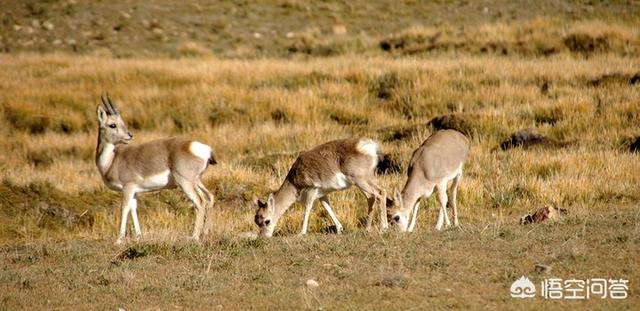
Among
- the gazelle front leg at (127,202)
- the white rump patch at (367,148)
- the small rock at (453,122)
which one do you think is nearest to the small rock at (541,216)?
the white rump patch at (367,148)

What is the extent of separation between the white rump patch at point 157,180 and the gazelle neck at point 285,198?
5.18 ft

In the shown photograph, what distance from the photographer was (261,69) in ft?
88.5

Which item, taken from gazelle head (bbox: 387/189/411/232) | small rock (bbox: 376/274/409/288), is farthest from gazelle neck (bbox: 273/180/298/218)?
small rock (bbox: 376/274/409/288)

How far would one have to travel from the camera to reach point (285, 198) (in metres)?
12.7

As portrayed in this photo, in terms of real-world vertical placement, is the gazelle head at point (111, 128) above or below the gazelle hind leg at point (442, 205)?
above

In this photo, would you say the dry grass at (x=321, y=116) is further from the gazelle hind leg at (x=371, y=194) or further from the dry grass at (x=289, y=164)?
the gazelle hind leg at (x=371, y=194)

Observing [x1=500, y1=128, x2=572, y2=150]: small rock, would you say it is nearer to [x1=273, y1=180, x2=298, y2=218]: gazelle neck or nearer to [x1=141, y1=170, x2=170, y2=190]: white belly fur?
[x1=273, y1=180, x2=298, y2=218]: gazelle neck

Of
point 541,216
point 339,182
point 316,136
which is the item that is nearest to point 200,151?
point 339,182

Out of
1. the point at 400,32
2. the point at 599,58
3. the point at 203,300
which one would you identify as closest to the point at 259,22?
the point at 400,32

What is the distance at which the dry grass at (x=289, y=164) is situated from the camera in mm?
8703

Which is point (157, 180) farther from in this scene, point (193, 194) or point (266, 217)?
point (266, 217)

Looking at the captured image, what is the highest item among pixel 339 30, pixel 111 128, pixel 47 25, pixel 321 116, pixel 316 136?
pixel 111 128

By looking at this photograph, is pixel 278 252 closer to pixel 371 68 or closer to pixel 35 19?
pixel 371 68

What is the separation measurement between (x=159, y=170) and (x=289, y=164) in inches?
200
